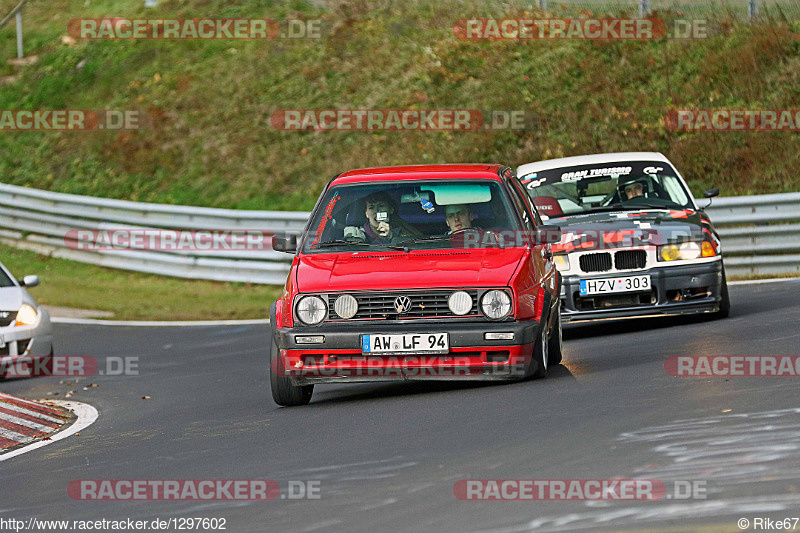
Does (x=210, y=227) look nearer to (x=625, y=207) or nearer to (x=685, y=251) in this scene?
(x=625, y=207)

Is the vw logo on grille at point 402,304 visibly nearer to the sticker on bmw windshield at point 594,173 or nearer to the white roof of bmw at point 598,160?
the sticker on bmw windshield at point 594,173

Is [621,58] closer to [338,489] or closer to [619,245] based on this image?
[619,245]

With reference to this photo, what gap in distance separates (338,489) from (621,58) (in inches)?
844

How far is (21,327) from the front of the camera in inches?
545

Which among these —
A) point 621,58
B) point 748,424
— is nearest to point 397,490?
point 748,424

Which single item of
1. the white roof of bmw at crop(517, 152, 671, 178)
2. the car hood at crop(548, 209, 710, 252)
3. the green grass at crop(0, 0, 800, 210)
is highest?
the green grass at crop(0, 0, 800, 210)

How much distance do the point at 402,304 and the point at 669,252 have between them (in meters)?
4.06

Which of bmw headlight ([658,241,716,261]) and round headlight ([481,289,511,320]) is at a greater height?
bmw headlight ([658,241,716,261])

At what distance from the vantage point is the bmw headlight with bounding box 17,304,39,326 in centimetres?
1397

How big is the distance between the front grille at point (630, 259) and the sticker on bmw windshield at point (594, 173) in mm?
1445

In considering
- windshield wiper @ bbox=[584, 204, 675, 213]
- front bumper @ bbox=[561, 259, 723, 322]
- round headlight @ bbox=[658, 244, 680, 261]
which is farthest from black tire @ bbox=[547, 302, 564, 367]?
windshield wiper @ bbox=[584, 204, 675, 213]

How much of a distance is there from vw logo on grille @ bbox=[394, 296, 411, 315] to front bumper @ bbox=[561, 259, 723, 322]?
11.4 feet

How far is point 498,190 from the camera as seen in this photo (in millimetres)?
10188

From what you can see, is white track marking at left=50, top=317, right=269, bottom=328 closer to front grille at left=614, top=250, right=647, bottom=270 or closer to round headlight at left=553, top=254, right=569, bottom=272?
round headlight at left=553, top=254, right=569, bottom=272
